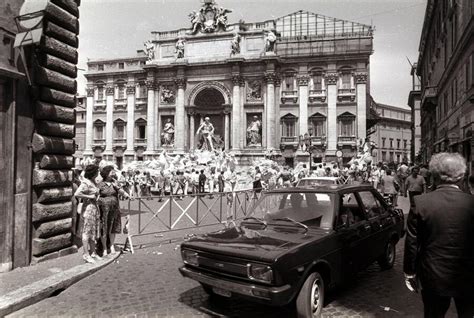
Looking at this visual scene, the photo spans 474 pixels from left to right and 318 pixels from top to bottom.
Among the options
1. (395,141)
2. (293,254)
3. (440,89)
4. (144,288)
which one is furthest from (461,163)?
(395,141)

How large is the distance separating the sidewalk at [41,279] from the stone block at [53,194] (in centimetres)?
119

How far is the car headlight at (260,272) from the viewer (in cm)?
355

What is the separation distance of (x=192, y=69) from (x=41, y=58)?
32.4 meters

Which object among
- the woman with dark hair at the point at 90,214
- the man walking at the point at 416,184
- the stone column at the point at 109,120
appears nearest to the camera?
the woman with dark hair at the point at 90,214

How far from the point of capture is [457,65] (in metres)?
16.6

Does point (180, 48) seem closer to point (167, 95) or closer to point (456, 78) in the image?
point (167, 95)

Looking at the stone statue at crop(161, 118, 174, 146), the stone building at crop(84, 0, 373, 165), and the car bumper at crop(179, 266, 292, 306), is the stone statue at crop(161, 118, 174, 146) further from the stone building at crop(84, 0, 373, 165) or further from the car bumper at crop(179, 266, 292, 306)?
the car bumper at crop(179, 266, 292, 306)

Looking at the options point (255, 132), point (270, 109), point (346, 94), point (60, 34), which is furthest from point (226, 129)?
point (60, 34)

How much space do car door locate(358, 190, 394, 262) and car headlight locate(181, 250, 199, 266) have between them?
278 cm

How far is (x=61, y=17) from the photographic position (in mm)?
6941

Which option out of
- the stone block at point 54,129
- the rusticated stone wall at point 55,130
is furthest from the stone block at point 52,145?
the stone block at point 54,129

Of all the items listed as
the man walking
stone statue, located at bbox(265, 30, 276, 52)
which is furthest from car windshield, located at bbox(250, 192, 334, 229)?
stone statue, located at bbox(265, 30, 276, 52)

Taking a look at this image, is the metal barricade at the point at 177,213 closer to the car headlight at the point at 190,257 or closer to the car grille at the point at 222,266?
the car headlight at the point at 190,257

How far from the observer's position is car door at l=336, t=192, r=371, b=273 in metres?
4.57
